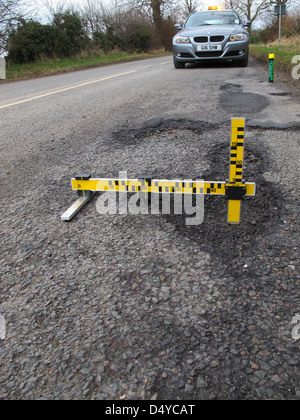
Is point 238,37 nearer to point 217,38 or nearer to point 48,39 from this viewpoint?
point 217,38

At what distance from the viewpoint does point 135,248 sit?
2.29 metres

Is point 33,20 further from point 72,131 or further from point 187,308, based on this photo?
point 187,308

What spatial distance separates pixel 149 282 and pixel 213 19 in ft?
34.9

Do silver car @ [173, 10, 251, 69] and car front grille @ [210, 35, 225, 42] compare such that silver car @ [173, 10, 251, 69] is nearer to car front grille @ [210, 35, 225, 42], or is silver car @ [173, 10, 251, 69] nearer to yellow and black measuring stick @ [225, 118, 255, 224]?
car front grille @ [210, 35, 225, 42]

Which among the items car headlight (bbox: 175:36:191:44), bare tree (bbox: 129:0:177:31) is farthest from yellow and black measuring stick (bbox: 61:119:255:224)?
bare tree (bbox: 129:0:177:31)

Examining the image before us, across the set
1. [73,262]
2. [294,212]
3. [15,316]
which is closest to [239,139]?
[294,212]

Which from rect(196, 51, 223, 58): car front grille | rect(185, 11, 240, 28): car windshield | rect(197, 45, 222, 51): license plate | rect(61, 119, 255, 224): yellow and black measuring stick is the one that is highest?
rect(185, 11, 240, 28): car windshield

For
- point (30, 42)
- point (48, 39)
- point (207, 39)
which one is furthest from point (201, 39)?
point (48, 39)

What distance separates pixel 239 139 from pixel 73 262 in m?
1.36

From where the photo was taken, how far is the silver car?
30.6ft

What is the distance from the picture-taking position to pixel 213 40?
9352 millimetres

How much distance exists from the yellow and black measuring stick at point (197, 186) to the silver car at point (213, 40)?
26.4 feet

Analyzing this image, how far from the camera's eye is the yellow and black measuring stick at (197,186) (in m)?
2.37

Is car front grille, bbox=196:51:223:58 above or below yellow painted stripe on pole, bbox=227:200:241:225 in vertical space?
above
